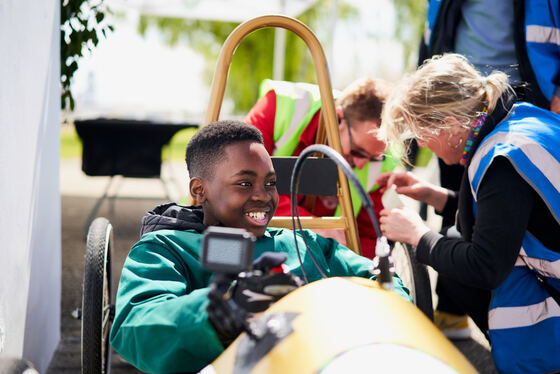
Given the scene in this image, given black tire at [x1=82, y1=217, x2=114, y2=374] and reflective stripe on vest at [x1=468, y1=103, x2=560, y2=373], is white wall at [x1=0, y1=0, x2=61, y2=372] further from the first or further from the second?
reflective stripe on vest at [x1=468, y1=103, x2=560, y2=373]

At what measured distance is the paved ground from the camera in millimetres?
2709

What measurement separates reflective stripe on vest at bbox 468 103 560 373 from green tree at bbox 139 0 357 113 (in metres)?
16.2

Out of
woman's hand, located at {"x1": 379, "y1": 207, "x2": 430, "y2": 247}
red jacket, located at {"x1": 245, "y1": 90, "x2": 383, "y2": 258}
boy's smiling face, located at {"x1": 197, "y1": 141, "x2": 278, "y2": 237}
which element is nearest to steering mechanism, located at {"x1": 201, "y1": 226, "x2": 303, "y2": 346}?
boy's smiling face, located at {"x1": 197, "y1": 141, "x2": 278, "y2": 237}

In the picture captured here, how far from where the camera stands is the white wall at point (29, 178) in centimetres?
175

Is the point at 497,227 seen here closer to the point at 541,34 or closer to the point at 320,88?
the point at 320,88

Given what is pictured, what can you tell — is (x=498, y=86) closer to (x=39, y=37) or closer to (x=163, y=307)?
(x=163, y=307)

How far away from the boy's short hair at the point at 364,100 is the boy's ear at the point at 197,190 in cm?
101

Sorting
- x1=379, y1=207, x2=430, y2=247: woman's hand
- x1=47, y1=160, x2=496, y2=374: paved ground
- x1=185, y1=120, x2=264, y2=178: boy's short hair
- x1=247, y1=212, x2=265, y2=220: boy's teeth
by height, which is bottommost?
x1=47, y1=160, x2=496, y2=374: paved ground

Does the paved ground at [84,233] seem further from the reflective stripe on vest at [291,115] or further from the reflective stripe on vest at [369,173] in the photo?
the reflective stripe on vest at [291,115]

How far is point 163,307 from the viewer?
126cm

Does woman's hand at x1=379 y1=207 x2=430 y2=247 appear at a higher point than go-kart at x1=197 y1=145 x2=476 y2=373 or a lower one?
lower

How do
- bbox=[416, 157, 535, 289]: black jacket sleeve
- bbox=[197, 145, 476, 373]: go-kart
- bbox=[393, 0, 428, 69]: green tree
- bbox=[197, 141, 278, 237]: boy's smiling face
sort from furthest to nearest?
bbox=[393, 0, 428, 69]: green tree
bbox=[416, 157, 535, 289]: black jacket sleeve
bbox=[197, 141, 278, 237]: boy's smiling face
bbox=[197, 145, 476, 373]: go-kart

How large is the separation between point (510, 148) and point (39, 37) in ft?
5.28

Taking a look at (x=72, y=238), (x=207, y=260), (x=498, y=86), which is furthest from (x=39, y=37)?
(x=72, y=238)
